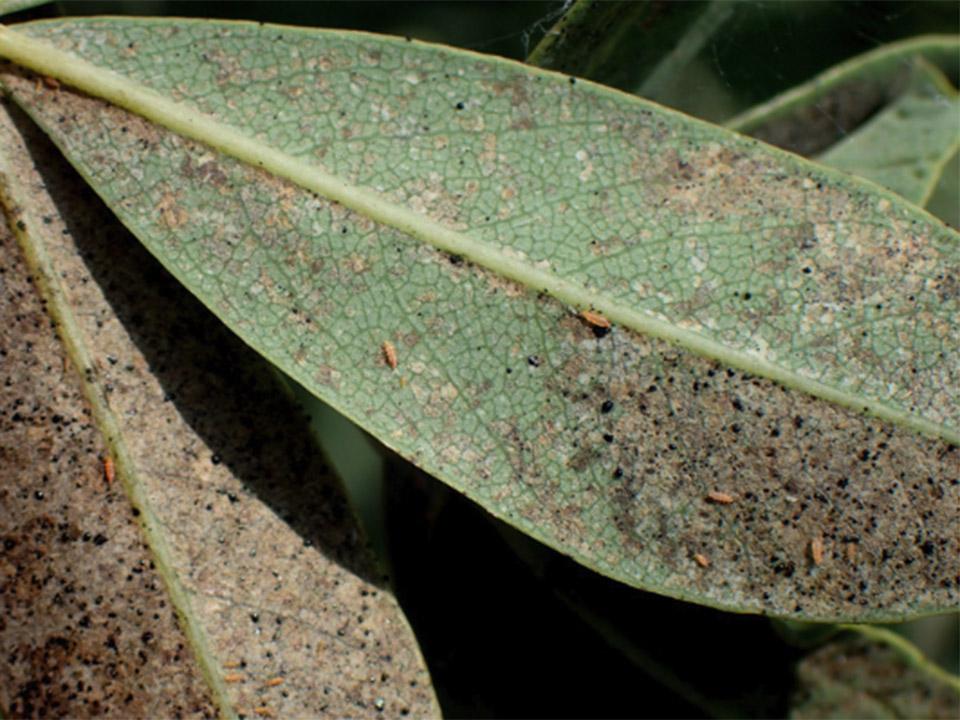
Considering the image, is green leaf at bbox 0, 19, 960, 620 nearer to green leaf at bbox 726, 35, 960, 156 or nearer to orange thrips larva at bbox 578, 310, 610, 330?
orange thrips larva at bbox 578, 310, 610, 330

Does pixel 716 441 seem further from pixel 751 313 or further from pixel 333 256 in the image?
pixel 333 256

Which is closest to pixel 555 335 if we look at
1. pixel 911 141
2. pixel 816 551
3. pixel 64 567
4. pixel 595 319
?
pixel 595 319

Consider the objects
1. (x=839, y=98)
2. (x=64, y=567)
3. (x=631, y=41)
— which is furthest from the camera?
(x=839, y=98)

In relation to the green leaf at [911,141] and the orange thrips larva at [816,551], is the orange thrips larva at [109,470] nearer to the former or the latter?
the orange thrips larva at [816,551]

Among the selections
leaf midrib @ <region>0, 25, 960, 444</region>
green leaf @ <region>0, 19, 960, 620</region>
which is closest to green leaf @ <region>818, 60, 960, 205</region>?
green leaf @ <region>0, 19, 960, 620</region>

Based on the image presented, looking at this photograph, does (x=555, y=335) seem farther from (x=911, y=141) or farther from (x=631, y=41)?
(x=911, y=141)

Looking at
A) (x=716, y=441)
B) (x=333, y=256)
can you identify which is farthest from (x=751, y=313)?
(x=333, y=256)

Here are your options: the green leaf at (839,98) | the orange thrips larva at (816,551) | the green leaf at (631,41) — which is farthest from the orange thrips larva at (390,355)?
the green leaf at (839,98)
